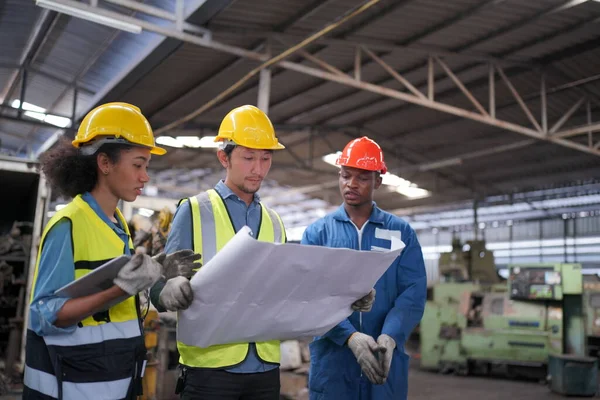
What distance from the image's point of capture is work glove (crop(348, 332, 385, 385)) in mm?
2268

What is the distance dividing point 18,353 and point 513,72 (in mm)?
9091

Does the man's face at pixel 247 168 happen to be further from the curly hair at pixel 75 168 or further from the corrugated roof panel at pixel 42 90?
the corrugated roof panel at pixel 42 90

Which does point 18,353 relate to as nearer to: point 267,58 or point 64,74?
point 267,58

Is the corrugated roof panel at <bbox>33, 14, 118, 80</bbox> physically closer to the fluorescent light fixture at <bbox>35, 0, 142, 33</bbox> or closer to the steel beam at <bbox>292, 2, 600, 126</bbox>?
the fluorescent light fixture at <bbox>35, 0, 142, 33</bbox>

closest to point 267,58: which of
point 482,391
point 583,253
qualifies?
point 482,391

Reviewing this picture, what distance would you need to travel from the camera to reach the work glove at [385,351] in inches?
90.4

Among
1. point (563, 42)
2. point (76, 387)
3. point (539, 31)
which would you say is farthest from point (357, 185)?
point (563, 42)

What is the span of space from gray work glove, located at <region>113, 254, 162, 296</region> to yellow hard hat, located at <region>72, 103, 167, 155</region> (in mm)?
509

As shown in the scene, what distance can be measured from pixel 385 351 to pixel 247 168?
2.98ft

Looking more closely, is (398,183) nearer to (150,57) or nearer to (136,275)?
(150,57)

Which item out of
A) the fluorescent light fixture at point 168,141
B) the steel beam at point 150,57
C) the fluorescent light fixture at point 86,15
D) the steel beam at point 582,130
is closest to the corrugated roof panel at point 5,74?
the steel beam at point 150,57

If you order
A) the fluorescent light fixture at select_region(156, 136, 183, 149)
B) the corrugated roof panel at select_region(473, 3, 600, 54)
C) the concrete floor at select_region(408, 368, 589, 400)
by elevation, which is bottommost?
Result: the concrete floor at select_region(408, 368, 589, 400)

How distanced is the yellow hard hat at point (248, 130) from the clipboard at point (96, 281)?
813 millimetres

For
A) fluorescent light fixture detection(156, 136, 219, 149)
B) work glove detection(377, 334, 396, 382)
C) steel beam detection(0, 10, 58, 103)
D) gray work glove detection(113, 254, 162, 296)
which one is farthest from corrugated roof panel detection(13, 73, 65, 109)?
gray work glove detection(113, 254, 162, 296)
